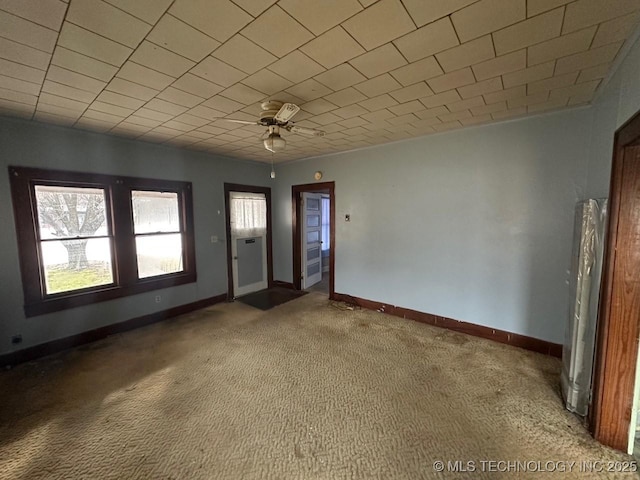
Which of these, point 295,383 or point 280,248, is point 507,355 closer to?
point 295,383

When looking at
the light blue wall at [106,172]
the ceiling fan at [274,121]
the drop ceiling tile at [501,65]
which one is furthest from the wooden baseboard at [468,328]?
the ceiling fan at [274,121]

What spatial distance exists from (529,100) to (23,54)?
390 cm

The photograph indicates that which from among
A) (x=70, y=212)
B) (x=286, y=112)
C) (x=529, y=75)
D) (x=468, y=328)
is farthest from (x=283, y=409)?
(x=70, y=212)

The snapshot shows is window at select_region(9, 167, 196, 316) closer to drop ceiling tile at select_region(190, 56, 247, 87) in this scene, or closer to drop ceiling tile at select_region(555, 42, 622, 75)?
drop ceiling tile at select_region(190, 56, 247, 87)

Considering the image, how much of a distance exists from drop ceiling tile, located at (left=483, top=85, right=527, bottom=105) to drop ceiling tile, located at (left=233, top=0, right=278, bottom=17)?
2013 mm

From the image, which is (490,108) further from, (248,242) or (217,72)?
(248,242)

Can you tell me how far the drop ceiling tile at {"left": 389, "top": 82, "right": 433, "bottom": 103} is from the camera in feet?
7.01

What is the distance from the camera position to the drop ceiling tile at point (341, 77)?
187cm

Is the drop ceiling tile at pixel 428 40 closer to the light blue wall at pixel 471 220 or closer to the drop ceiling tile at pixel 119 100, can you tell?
the light blue wall at pixel 471 220

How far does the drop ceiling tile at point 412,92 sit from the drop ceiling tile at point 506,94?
1.87ft

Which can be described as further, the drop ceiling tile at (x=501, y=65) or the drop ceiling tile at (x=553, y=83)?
the drop ceiling tile at (x=553, y=83)

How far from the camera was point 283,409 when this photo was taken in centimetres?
206

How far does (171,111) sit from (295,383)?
9.52 ft

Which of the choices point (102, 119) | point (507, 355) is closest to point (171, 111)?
point (102, 119)
